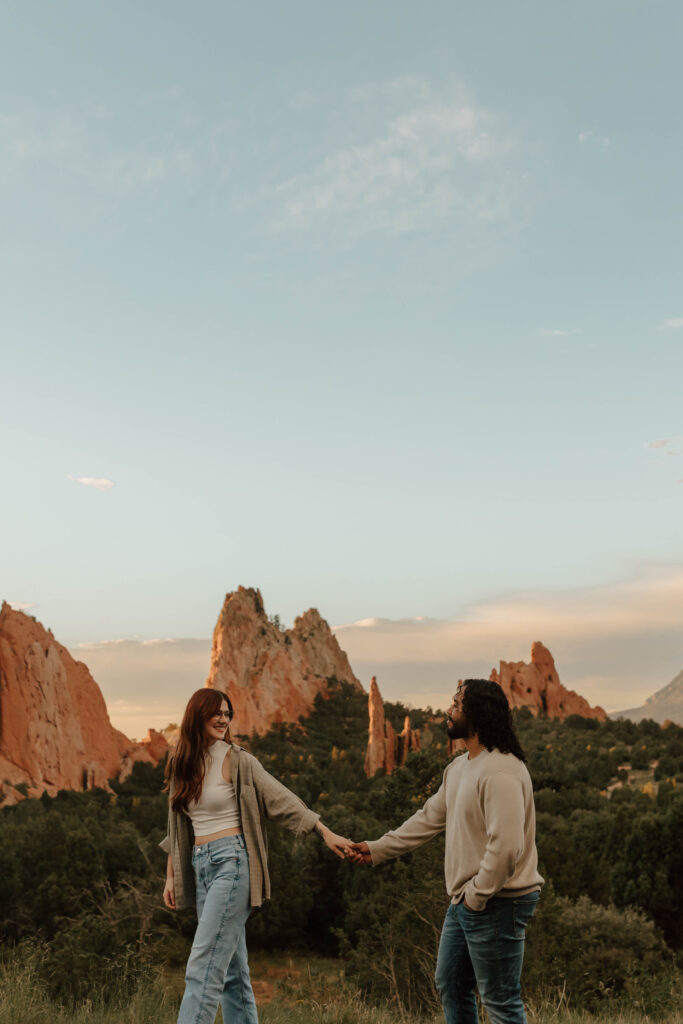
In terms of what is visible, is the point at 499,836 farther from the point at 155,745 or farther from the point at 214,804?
the point at 155,745

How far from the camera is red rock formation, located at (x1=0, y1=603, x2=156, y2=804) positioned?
44250 mm

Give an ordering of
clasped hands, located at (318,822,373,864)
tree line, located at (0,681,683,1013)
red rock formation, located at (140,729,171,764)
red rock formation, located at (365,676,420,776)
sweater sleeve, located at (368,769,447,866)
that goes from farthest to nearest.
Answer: red rock formation, located at (140,729,171,764), red rock formation, located at (365,676,420,776), tree line, located at (0,681,683,1013), clasped hands, located at (318,822,373,864), sweater sleeve, located at (368,769,447,866)

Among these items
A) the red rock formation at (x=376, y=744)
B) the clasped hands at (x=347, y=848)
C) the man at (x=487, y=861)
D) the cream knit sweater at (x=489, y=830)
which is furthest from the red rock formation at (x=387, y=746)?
the cream knit sweater at (x=489, y=830)

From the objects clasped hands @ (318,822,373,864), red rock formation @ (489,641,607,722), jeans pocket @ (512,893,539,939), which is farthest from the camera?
red rock formation @ (489,641,607,722)

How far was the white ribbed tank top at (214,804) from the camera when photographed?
11.1ft

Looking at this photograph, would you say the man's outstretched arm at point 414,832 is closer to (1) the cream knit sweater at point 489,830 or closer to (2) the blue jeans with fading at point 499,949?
(1) the cream knit sweater at point 489,830

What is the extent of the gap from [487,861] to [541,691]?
64298 millimetres

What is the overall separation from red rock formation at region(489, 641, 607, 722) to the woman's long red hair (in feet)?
196

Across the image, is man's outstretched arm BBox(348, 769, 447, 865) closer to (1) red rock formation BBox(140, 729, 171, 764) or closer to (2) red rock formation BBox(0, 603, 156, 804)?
(2) red rock formation BBox(0, 603, 156, 804)

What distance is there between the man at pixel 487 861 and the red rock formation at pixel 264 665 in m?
57.8

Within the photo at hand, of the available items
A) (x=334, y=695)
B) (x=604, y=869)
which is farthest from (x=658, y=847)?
(x=334, y=695)

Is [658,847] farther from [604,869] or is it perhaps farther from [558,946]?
[558,946]

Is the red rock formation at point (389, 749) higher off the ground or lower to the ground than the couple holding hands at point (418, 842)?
lower

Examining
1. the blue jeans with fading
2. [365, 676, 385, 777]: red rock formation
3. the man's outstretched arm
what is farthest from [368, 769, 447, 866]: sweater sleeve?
[365, 676, 385, 777]: red rock formation
